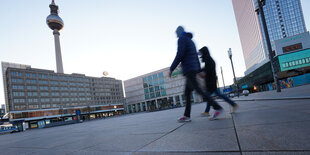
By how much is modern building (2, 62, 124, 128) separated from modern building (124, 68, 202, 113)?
46.6 ft

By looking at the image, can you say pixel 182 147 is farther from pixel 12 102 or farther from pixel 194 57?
pixel 12 102

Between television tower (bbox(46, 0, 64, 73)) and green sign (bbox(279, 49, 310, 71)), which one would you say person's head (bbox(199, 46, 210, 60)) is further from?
television tower (bbox(46, 0, 64, 73))

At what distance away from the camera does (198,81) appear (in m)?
3.46

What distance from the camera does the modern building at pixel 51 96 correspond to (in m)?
54.1

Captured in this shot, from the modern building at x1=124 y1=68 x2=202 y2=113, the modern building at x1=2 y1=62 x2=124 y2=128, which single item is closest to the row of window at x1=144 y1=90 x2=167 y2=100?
the modern building at x1=124 y1=68 x2=202 y2=113

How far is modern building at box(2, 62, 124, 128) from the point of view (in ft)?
178

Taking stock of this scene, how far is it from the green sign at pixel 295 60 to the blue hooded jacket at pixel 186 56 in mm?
49616

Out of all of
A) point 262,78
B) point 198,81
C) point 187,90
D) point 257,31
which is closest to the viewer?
point 198,81

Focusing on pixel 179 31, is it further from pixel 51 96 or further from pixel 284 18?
pixel 284 18

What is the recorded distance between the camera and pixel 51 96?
63156 mm

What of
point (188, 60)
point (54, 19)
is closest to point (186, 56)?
point (188, 60)

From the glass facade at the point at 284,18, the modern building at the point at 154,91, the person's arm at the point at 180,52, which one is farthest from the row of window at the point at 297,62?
the person's arm at the point at 180,52

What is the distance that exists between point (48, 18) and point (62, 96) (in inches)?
1776

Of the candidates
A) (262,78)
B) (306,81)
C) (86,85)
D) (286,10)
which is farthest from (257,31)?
(86,85)
